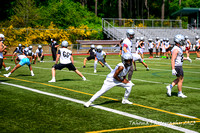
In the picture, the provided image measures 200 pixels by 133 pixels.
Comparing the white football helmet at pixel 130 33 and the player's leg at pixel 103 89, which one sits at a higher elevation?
the white football helmet at pixel 130 33

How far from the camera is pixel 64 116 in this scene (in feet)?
22.5

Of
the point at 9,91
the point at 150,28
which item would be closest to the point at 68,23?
the point at 150,28

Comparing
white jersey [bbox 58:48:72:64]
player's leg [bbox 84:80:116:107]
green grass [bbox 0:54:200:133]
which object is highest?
white jersey [bbox 58:48:72:64]

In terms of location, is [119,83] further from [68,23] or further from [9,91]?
[68,23]

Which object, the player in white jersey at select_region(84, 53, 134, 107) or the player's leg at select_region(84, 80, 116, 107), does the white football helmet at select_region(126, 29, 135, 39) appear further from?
the player's leg at select_region(84, 80, 116, 107)

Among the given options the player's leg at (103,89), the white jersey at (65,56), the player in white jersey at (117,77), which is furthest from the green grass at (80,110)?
the white jersey at (65,56)

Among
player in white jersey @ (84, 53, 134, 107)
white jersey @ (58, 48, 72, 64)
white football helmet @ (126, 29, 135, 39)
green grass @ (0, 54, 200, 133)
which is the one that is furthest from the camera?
white jersey @ (58, 48, 72, 64)

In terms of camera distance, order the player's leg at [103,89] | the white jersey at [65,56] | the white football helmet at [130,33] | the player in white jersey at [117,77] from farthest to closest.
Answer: the white jersey at [65,56] < the white football helmet at [130,33] < the player's leg at [103,89] < the player in white jersey at [117,77]

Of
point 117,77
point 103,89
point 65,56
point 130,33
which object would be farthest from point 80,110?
point 65,56

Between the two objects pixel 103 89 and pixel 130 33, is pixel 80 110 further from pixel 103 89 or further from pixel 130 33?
pixel 130 33

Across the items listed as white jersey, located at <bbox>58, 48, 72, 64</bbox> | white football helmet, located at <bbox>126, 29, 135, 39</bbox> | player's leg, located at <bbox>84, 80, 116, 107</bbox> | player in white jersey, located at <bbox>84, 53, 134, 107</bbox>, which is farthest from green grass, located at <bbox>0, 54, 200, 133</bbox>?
white jersey, located at <bbox>58, 48, 72, 64</bbox>

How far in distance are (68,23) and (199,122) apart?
156ft

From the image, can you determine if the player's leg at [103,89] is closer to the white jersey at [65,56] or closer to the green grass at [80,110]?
the green grass at [80,110]

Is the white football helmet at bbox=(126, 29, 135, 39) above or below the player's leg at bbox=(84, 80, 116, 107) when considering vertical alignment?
above
